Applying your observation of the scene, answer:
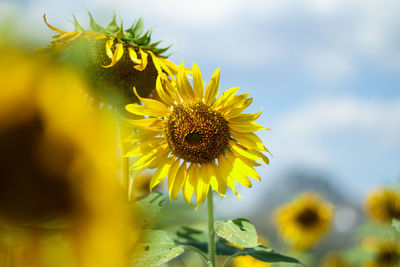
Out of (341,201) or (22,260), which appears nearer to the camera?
(22,260)

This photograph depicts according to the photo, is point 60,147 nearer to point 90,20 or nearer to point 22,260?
point 22,260

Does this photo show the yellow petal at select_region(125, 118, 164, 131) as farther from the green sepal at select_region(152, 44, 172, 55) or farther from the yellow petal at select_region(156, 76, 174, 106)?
the green sepal at select_region(152, 44, 172, 55)

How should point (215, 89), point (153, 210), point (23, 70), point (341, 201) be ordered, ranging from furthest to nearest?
1. point (341, 201)
2. point (215, 89)
3. point (153, 210)
4. point (23, 70)

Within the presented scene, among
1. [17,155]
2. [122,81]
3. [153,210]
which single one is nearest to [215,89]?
[122,81]

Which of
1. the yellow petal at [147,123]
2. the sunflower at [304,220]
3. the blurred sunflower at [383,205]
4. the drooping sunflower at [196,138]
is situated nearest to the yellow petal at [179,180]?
the drooping sunflower at [196,138]

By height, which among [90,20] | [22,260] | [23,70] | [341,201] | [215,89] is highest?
[90,20]

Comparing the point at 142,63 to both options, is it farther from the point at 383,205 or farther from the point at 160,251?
the point at 383,205

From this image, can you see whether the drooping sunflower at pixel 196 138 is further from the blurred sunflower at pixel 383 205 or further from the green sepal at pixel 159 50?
the blurred sunflower at pixel 383 205

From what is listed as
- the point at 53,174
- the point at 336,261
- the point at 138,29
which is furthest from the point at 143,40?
the point at 336,261
